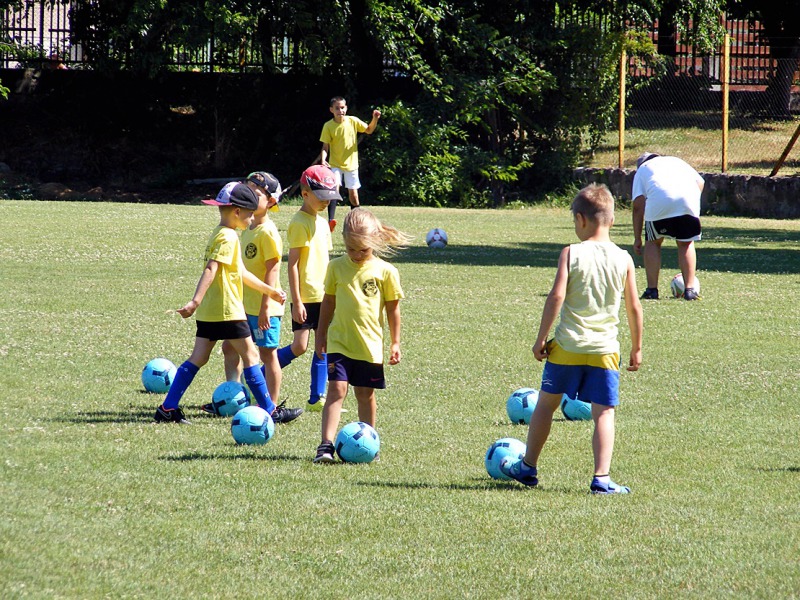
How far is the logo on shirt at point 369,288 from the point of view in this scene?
6406 millimetres

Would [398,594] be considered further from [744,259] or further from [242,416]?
[744,259]

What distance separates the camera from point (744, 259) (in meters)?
16.7

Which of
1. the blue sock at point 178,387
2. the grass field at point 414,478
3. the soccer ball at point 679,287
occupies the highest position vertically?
the soccer ball at point 679,287

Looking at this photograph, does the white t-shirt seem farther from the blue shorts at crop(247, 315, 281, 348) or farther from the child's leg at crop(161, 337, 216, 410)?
the child's leg at crop(161, 337, 216, 410)

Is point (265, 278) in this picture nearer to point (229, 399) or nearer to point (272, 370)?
point (272, 370)

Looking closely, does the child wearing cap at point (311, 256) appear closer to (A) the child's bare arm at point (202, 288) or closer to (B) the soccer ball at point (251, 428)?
(A) the child's bare arm at point (202, 288)

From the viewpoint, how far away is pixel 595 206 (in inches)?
225

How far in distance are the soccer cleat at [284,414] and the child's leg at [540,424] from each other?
2082 mm

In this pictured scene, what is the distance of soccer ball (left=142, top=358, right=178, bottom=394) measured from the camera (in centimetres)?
805

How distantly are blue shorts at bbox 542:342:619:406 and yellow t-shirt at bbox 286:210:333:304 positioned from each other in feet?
7.99

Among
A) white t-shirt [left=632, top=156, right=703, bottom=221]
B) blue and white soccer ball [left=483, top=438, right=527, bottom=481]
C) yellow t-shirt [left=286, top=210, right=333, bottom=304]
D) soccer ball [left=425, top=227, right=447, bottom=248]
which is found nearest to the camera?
blue and white soccer ball [left=483, top=438, right=527, bottom=481]

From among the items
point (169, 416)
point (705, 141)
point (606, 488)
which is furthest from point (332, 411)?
point (705, 141)

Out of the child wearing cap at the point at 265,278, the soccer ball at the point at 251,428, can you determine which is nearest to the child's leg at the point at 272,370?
the child wearing cap at the point at 265,278

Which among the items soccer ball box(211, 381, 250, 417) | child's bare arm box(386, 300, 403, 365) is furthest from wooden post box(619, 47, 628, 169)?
child's bare arm box(386, 300, 403, 365)
